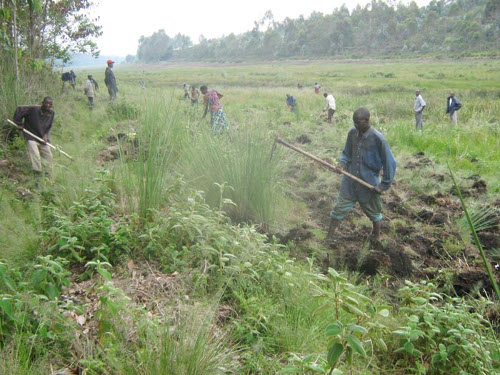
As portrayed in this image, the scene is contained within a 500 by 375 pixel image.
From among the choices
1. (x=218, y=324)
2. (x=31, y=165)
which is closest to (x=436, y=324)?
(x=218, y=324)

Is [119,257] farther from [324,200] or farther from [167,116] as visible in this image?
[324,200]

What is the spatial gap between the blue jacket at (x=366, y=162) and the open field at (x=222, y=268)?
651 millimetres

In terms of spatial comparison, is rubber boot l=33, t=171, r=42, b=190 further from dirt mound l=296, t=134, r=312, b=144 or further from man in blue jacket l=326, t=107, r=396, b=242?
dirt mound l=296, t=134, r=312, b=144

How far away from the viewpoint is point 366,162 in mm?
4406

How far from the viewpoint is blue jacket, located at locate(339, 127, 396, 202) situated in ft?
13.9

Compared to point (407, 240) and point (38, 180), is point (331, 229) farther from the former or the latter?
point (38, 180)

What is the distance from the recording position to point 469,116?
518 inches

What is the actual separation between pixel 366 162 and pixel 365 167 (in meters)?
0.07

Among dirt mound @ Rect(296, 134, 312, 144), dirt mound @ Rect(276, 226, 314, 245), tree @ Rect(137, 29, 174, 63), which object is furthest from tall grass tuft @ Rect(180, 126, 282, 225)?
tree @ Rect(137, 29, 174, 63)

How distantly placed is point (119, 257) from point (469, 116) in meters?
13.5

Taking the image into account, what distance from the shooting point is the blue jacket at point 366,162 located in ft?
13.9

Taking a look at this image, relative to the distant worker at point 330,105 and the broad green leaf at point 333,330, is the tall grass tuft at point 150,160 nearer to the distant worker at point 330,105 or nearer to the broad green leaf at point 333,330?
the broad green leaf at point 333,330

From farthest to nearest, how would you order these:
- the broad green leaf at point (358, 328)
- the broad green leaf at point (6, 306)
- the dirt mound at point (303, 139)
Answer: the dirt mound at point (303, 139), the broad green leaf at point (6, 306), the broad green leaf at point (358, 328)

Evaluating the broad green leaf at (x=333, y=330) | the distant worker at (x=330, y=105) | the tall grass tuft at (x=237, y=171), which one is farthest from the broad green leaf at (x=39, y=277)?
the distant worker at (x=330, y=105)
